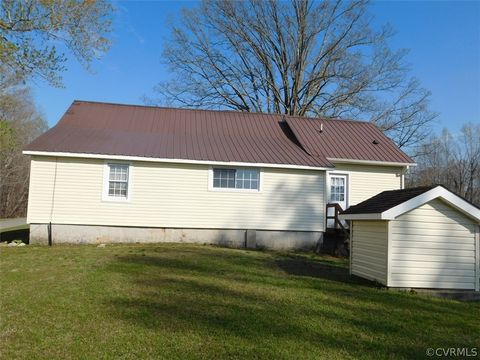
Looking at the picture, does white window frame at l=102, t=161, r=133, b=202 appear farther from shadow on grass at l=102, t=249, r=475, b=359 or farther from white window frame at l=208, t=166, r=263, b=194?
shadow on grass at l=102, t=249, r=475, b=359

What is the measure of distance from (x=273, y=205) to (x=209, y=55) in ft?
64.5

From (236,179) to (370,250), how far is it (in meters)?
6.74

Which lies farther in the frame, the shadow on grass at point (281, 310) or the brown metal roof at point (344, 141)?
the brown metal roof at point (344, 141)

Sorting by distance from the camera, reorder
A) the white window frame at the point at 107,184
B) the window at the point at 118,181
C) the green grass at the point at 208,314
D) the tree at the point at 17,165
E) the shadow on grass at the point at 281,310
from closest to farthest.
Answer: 1. the green grass at the point at 208,314
2. the shadow on grass at the point at 281,310
3. the white window frame at the point at 107,184
4. the window at the point at 118,181
5. the tree at the point at 17,165

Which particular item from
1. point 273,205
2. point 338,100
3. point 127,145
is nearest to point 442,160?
point 338,100

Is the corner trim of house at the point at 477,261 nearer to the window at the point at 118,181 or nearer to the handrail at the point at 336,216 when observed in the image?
the handrail at the point at 336,216

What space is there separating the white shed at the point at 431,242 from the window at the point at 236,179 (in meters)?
6.83

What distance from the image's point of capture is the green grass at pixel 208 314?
193 inches

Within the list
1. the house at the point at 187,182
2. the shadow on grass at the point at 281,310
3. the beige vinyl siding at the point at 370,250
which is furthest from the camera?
the house at the point at 187,182

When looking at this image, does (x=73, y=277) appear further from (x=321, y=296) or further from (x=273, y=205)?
(x=273, y=205)

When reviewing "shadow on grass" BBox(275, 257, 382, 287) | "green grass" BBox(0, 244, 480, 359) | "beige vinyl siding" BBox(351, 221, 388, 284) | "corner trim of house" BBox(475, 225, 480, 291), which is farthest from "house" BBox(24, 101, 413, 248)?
"corner trim of house" BBox(475, 225, 480, 291)

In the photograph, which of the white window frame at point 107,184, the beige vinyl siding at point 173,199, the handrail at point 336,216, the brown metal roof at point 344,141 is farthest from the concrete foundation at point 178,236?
the brown metal roof at point 344,141

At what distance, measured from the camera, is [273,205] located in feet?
49.5

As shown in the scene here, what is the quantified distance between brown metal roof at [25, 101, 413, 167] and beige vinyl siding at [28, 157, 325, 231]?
1.80 ft
